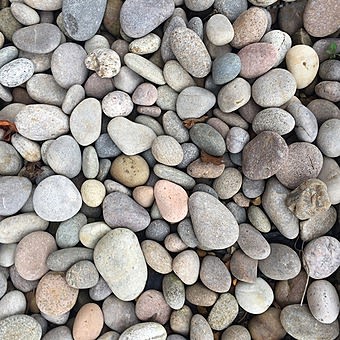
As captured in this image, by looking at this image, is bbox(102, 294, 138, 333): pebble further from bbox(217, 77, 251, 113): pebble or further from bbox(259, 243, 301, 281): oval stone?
bbox(217, 77, 251, 113): pebble

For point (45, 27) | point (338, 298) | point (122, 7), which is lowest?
point (338, 298)

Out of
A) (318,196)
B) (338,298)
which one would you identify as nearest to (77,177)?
(318,196)

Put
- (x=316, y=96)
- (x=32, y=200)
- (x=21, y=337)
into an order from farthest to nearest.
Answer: (x=316, y=96)
(x=32, y=200)
(x=21, y=337)

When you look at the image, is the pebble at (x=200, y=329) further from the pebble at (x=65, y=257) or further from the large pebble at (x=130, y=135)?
the large pebble at (x=130, y=135)

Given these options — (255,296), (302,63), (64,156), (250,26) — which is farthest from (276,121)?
(64,156)

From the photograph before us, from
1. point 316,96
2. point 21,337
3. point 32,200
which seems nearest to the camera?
point 21,337

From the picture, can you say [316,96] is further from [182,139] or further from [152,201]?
[152,201]

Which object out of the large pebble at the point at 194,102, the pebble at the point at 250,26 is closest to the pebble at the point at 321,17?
the pebble at the point at 250,26
